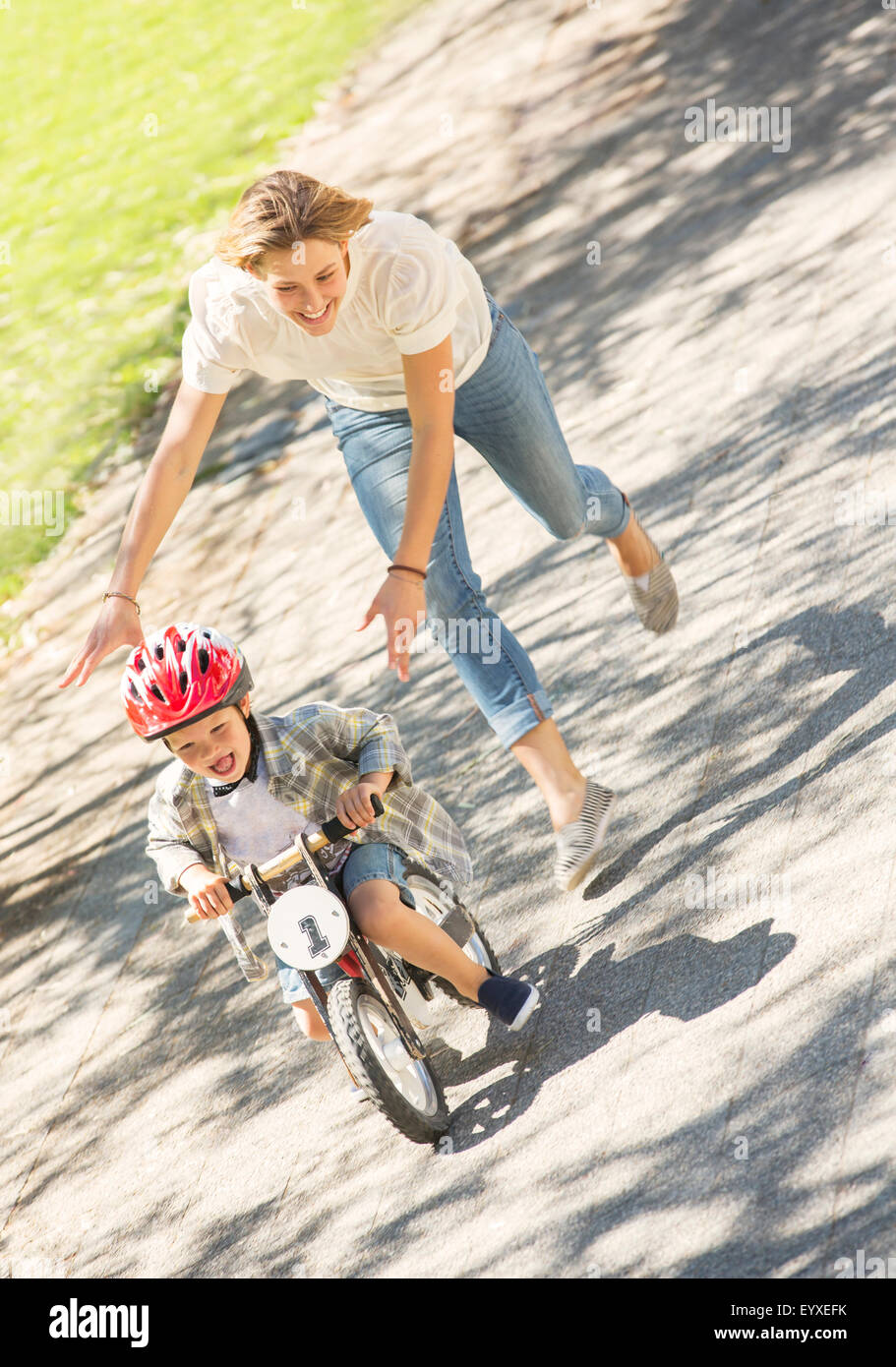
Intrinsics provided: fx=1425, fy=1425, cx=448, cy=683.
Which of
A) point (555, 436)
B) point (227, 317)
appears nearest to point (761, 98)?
point (555, 436)

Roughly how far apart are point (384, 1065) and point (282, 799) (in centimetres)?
74

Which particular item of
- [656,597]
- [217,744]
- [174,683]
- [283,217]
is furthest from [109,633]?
[656,597]

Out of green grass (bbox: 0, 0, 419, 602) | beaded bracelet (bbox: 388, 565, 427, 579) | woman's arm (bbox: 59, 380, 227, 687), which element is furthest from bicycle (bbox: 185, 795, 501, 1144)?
green grass (bbox: 0, 0, 419, 602)

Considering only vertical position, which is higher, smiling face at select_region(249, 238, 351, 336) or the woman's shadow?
smiling face at select_region(249, 238, 351, 336)

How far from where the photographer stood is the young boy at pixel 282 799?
11.6ft

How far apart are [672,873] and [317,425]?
407 centimetres

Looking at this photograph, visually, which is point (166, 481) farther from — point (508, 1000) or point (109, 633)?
point (508, 1000)

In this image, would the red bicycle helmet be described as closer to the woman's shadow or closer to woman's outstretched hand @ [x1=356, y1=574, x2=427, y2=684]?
woman's outstretched hand @ [x1=356, y1=574, x2=427, y2=684]

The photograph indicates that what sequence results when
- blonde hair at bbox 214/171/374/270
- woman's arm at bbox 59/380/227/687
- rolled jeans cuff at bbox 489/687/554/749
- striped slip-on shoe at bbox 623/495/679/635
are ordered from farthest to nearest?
striped slip-on shoe at bbox 623/495/679/635
rolled jeans cuff at bbox 489/687/554/749
woman's arm at bbox 59/380/227/687
blonde hair at bbox 214/171/374/270

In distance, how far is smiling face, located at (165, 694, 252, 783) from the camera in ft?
11.6

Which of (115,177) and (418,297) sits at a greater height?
(418,297)

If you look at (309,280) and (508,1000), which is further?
(508,1000)

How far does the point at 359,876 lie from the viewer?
3686 mm
